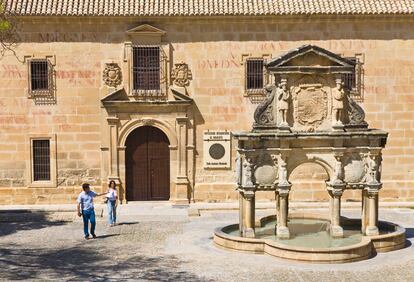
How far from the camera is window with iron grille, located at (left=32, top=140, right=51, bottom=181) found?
23.2 metres

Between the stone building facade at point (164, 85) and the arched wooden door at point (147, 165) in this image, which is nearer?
the stone building facade at point (164, 85)

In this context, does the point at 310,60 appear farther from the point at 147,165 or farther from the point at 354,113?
the point at 147,165

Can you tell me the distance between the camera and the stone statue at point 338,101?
1631cm

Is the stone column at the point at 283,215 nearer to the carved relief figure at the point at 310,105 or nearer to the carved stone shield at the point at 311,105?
the carved relief figure at the point at 310,105

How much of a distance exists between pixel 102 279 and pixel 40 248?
12.3 feet

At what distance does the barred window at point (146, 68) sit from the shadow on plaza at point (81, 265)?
28.4 feet

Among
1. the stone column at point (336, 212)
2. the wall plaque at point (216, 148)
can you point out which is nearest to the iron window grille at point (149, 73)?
the wall plaque at point (216, 148)

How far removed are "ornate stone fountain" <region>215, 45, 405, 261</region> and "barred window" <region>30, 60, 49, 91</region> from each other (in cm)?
990

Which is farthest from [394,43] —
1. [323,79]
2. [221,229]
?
[221,229]

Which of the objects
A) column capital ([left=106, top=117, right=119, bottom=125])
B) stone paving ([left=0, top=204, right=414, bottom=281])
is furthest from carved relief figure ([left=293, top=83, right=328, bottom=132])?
column capital ([left=106, top=117, right=119, bottom=125])

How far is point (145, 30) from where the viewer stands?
22781 mm

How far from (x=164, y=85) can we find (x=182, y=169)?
3181 millimetres

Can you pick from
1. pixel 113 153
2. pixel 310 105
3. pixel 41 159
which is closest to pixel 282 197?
pixel 310 105

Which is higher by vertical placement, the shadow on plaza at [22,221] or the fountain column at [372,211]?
the fountain column at [372,211]
